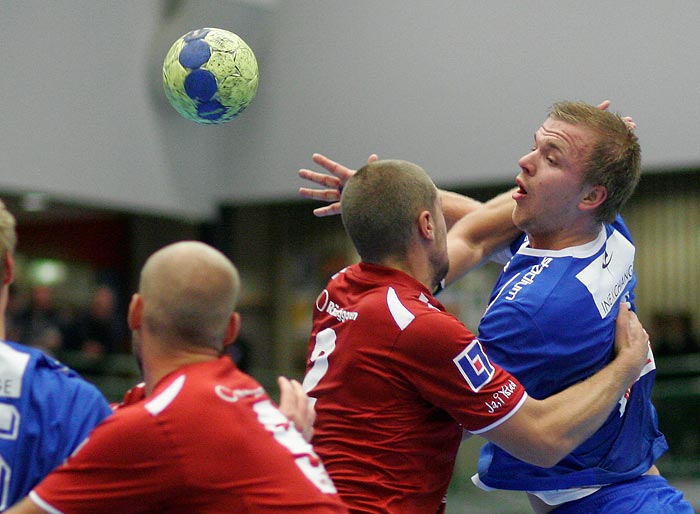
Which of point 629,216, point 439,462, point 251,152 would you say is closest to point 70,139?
point 251,152

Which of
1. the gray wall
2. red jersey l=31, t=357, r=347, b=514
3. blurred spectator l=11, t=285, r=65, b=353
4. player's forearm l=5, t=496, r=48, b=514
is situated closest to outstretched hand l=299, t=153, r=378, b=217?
red jersey l=31, t=357, r=347, b=514

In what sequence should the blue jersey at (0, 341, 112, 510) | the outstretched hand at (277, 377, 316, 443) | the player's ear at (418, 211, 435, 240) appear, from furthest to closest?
the player's ear at (418, 211, 435, 240)
the outstretched hand at (277, 377, 316, 443)
the blue jersey at (0, 341, 112, 510)

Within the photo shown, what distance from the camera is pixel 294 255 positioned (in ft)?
54.1

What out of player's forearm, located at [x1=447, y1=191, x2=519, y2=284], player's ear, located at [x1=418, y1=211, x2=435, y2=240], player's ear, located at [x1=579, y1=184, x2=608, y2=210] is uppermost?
player's ear, located at [x1=579, y1=184, x2=608, y2=210]

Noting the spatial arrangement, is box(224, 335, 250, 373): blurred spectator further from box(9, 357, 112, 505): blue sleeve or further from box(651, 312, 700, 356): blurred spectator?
box(9, 357, 112, 505): blue sleeve

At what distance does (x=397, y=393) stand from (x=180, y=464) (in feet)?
3.40

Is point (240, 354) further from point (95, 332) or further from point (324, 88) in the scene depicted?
point (324, 88)

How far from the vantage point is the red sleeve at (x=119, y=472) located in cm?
276

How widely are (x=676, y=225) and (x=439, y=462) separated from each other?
1111 centimetres

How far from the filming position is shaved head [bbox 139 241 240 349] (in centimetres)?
287

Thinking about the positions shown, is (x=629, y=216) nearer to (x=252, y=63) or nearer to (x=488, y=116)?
(x=488, y=116)

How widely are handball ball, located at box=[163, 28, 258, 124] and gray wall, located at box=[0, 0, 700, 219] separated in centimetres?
715

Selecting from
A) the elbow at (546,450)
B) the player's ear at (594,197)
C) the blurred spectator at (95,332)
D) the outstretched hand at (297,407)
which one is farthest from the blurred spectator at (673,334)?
the outstretched hand at (297,407)

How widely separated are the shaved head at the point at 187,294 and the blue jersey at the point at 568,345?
1.30m
